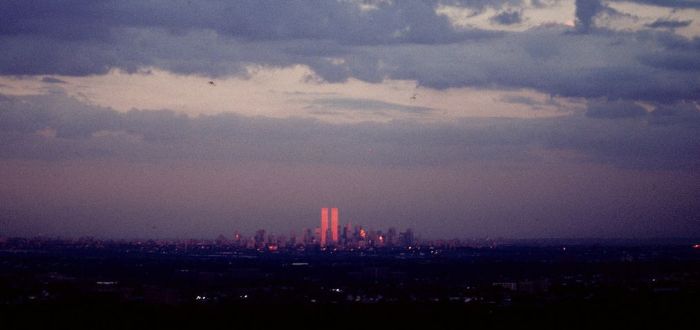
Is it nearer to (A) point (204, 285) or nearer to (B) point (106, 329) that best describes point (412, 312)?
(B) point (106, 329)

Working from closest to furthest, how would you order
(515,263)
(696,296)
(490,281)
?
(696,296)
(490,281)
(515,263)

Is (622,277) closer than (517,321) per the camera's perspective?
No

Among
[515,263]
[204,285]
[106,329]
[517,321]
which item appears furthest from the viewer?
[515,263]

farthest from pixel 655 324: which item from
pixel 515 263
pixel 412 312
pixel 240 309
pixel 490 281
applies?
pixel 515 263

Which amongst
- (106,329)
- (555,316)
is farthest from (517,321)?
(106,329)

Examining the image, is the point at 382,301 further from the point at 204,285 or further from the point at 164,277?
the point at 164,277

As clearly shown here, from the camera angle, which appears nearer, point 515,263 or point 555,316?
point 555,316
